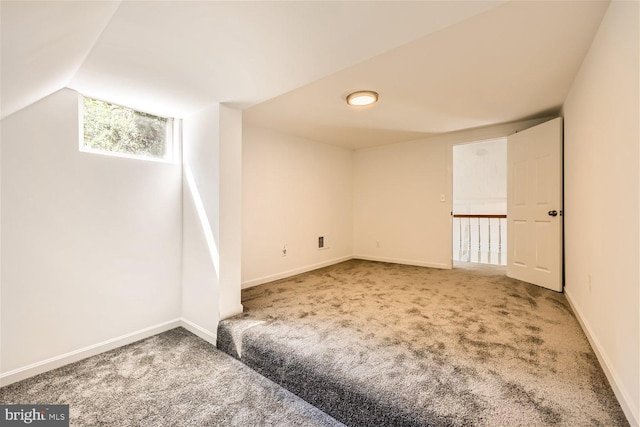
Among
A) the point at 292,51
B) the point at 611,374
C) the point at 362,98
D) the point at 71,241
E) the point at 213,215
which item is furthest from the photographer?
the point at 362,98

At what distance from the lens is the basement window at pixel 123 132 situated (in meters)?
2.28

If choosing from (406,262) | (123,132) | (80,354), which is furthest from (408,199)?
(80,354)

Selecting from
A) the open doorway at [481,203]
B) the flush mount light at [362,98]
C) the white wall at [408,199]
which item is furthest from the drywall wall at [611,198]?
the open doorway at [481,203]

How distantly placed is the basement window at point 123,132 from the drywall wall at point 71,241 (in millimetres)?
91

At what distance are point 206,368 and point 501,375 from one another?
195 cm

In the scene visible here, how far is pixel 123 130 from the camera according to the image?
2475mm

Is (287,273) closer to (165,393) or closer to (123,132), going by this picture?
(165,393)

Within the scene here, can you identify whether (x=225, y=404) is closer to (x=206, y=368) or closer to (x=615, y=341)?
(x=206, y=368)

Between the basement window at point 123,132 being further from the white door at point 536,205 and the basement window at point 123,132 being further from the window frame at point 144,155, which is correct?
the white door at point 536,205

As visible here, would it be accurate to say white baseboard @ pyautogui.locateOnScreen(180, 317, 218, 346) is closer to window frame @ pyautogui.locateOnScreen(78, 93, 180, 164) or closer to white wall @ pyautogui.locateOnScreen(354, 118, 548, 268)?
window frame @ pyautogui.locateOnScreen(78, 93, 180, 164)

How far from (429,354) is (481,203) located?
4.87m

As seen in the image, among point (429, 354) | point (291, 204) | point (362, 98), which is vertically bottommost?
point (429, 354)

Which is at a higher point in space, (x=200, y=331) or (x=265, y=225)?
(x=265, y=225)

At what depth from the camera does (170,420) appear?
1.59 meters
